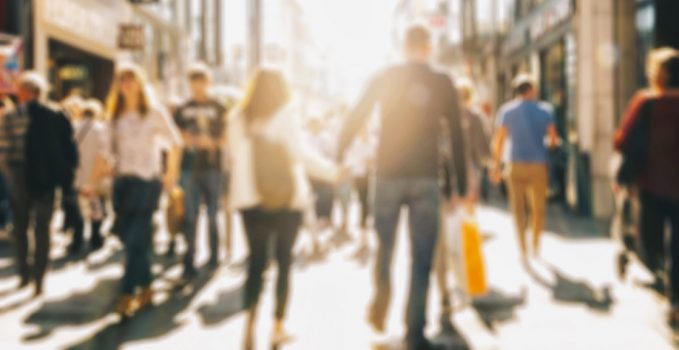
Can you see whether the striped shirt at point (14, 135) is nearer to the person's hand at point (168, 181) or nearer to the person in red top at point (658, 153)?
the person's hand at point (168, 181)

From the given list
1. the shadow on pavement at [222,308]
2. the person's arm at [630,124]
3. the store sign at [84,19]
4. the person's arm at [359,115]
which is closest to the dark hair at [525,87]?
the person's arm at [630,124]

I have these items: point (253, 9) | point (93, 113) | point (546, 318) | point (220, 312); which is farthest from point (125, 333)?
point (253, 9)

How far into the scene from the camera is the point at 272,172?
17.6 feet

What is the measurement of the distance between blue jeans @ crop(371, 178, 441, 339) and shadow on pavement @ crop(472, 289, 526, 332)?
45.8 inches

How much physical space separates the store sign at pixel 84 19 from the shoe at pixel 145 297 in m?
11.6

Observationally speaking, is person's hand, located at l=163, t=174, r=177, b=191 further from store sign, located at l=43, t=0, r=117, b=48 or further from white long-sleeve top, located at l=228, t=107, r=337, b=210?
store sign, located at l=43, t=0, r=117, b=48

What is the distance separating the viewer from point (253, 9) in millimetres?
22078

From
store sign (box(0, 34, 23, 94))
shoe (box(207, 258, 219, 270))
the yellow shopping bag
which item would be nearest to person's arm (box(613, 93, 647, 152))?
the yellow shopping bag

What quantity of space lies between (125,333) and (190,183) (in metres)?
2.65

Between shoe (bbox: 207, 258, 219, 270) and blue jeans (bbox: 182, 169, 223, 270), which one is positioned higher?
blue jeans (bbox: 182, 169, 223, 270)

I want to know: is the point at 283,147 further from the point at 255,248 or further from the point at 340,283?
the point at 340,283

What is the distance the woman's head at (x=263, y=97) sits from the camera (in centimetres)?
536

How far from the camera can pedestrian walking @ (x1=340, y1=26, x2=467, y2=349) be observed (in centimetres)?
520

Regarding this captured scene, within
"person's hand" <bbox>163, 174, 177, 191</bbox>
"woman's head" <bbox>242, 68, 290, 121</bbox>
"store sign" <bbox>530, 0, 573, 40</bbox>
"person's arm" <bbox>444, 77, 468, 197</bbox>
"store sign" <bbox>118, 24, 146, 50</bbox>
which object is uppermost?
"store sign" <bbox>118, 24, 146, 50</bbox>
